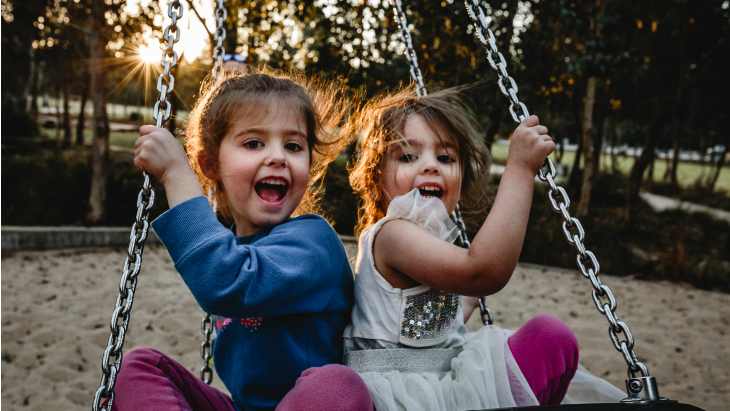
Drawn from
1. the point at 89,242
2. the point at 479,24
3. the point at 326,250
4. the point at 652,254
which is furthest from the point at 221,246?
the point at 652,254

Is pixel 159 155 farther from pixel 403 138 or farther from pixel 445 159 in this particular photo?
pixel 445 159

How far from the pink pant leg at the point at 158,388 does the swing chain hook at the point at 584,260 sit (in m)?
1.10

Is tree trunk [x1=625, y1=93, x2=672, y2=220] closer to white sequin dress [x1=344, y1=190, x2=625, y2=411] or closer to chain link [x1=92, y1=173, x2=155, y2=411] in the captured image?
white sequin dress [x1=344, y1=190, x2=625, y2=411]

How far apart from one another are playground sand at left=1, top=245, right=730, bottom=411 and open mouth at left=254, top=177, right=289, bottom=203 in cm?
210

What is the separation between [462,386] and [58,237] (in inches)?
242

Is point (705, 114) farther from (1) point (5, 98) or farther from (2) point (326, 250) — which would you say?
(1) point (5, 98)

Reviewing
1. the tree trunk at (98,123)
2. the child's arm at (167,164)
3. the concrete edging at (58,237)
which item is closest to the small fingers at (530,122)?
the child's arm at (167,164)

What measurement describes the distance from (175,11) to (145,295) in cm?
387

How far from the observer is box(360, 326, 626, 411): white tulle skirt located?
4.12 feet

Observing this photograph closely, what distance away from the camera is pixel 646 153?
290 inches

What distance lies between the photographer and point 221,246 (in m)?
1.11

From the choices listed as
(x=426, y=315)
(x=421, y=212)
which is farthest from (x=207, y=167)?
(x=426, y=315)

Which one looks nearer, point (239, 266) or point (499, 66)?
point (239, 266)

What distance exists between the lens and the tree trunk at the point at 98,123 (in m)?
6.41
